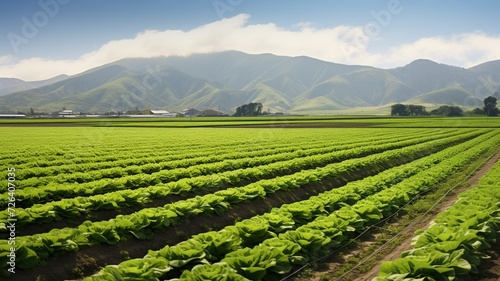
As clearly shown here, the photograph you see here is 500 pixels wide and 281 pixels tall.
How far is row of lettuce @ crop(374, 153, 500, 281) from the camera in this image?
684cm

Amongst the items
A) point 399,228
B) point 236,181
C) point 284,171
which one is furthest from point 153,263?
point 284,171

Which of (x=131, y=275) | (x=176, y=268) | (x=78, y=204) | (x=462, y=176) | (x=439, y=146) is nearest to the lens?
(x=131, y=275)

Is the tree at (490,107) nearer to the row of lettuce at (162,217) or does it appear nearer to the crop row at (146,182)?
the crop row at (146,182)

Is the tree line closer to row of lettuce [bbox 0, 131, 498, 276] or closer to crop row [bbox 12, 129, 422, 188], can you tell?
crop row [bbox 12, 129, 422, 188]

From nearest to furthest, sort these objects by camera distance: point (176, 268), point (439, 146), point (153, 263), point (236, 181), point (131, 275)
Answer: point (131, 275) < point (153, 263) < point (176, 268) < point (236, 181) < point (439, 146)

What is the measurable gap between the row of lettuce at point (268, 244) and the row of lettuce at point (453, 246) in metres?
0.90

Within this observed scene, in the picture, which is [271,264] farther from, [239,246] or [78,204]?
[78,204]

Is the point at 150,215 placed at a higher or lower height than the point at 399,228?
higher

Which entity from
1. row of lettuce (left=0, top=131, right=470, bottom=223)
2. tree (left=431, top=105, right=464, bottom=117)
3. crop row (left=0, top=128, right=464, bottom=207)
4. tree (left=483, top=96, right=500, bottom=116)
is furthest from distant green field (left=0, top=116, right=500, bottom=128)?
row of lettuce (left=0, top=131, right=470, bottom=223)

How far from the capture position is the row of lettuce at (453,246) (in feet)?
22.5

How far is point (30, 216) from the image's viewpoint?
33.9 feet

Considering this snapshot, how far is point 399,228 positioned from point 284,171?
9949 millimetres

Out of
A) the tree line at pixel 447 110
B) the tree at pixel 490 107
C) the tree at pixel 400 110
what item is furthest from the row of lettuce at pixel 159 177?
the tree at pixel 400 110

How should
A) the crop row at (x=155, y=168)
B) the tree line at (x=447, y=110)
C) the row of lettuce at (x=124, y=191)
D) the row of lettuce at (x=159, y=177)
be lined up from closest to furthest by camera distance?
the row of lettuce at (x=124, y=191)
the row of lettuce at (x=159, y=177)
the crop row at (x=155, y=168)
the tree line at (x=447, y=110)
